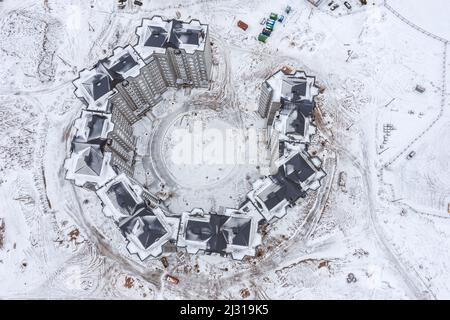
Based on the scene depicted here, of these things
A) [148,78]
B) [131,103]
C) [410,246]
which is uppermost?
[148,78]

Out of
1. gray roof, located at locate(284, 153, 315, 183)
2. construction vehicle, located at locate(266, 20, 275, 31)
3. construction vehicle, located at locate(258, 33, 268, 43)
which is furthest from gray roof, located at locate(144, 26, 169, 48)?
gray roof, located at locate(284, 153, 315, 183)

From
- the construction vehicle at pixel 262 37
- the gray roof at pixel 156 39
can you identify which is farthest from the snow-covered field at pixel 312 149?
the gray roof at pixel 156 39

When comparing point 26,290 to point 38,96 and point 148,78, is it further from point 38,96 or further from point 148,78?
point 148,78

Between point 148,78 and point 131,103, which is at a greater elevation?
point 148,78

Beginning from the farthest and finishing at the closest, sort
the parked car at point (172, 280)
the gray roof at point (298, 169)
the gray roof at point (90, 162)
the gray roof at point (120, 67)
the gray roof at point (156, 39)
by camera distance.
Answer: the parked car at point (172, 280) < the gray roof at point (156, 39) < the gray roof at point (120, 67) < the gray roof at point (90, 162) < the gray roof at point (298, 169)

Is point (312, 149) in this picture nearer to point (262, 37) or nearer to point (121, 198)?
point (262, 37)

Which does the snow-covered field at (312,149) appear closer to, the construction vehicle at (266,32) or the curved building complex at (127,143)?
the construction vehicle at (266,32)

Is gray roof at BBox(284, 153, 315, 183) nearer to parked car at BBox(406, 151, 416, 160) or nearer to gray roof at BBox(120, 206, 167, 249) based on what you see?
gray roof at BBox(120, 206, 167, 249)

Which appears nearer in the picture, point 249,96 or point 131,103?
point 131,103
